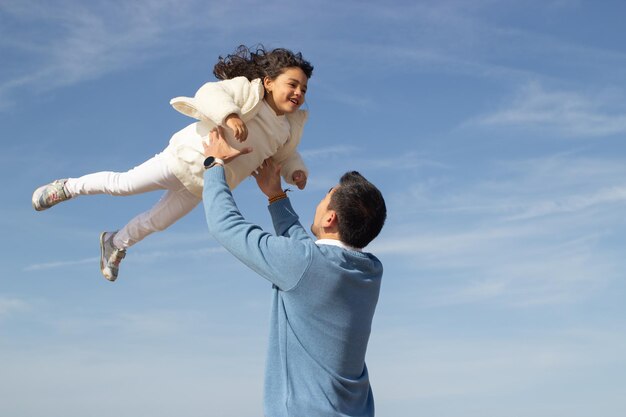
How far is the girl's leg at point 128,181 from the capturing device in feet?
16.7

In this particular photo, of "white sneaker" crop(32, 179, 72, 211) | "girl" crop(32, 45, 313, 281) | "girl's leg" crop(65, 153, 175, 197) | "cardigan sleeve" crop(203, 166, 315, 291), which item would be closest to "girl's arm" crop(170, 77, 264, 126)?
"girl" crop(32, 45, 313, 281)

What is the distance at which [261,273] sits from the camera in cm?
391

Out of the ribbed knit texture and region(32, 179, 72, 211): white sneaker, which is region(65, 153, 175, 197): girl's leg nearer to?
region(32, 179, 72, 211): white sneaker

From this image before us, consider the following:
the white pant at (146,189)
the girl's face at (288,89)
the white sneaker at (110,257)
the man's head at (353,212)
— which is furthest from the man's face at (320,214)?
the white sneaker at (110,257)

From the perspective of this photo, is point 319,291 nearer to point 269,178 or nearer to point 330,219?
point 330,219

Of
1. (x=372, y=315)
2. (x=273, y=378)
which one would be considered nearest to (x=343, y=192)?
(x=372, y=315)

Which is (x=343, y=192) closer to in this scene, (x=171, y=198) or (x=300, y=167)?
(x=300, y=167)

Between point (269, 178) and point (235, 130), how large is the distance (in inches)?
22.1

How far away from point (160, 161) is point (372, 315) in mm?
1889

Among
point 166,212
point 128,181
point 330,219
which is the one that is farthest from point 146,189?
point 330,219

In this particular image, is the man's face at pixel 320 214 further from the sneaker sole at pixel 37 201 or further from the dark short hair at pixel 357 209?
the sneaker sole at pixel 37 201

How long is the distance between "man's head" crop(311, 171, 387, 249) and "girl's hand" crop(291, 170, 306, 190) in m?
1.16

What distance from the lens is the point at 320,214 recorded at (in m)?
4.09

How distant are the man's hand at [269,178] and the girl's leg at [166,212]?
0.60 metres
